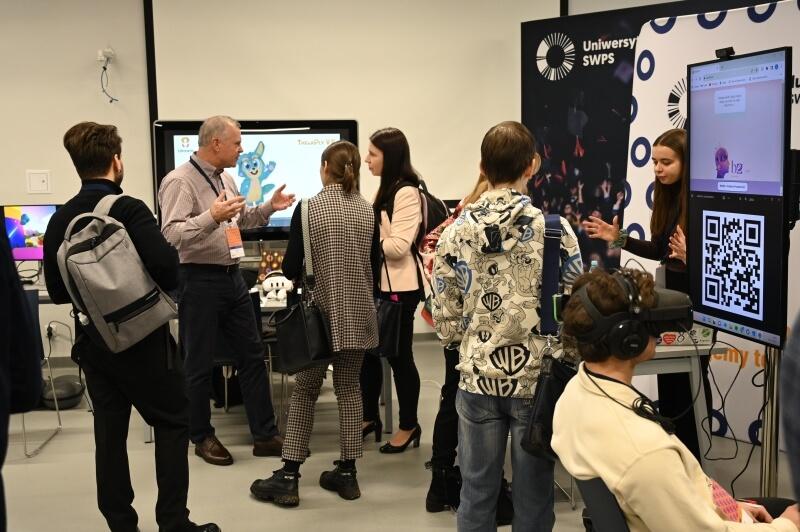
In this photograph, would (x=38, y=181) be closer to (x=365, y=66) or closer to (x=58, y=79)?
(x=58, y=79)

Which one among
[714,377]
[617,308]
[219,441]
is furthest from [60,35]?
[617,308]

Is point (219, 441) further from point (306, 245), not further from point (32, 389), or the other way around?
point (32, 389)

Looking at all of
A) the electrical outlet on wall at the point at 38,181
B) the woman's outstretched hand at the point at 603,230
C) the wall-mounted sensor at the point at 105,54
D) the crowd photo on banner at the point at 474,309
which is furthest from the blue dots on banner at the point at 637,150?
the electrical outlet on wall at the point at 38,181

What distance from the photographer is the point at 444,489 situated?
356 cm

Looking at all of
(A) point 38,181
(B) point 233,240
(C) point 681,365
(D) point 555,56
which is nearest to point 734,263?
(C) point 681,365

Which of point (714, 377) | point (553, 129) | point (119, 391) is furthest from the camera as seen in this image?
point (553, 129)

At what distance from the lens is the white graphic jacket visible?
2.51 metres

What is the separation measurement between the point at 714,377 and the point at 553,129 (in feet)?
6.96

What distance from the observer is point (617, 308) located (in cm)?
190

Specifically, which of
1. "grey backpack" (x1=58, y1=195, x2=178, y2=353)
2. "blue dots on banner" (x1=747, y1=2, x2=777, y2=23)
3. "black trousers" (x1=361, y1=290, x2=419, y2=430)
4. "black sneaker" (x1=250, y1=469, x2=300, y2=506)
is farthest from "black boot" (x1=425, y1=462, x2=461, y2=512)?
"blue dots on banner" (x1=747, y1=2, x2=777, y2=23)

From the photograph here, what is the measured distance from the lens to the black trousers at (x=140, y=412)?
117 inches

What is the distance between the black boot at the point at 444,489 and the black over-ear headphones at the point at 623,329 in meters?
1.77

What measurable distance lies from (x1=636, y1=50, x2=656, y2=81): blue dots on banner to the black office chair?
322 centimetres

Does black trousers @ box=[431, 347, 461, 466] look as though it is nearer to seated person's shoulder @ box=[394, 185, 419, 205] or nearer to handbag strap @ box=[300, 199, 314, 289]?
handbag strap @ box=[300, 199, 314, 289]
